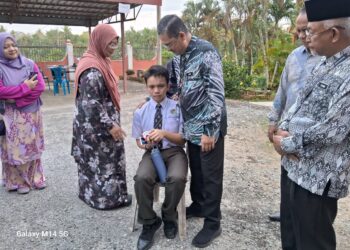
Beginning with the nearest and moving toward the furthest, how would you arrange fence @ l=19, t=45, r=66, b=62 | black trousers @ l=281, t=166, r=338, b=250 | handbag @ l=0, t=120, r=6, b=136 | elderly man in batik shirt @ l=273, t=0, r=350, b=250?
A: 1. elderly man in batik shirt @ l=273, t=0, r=350, b=250
2. black trousers @ l=281, t=166, r=338, b=250
3. handbag @ l=0, t=120, r=6, b=136
4. fence @ l=19, t=45, r=66, b=62

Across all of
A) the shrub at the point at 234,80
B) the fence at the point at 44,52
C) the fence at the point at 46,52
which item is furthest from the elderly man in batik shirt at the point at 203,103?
the fence at the point at 44,52

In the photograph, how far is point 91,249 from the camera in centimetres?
250

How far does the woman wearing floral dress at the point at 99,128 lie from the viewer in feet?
9.04

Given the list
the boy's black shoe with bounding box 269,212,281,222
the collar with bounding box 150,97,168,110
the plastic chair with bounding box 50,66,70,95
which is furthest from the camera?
the plastic chair with bounding box 50,66,70,95

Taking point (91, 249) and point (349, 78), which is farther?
point (91, 249)

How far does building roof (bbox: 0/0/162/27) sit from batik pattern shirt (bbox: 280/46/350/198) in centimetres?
793

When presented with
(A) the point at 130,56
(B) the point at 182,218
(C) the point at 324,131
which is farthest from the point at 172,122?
(A) the point at 130,56

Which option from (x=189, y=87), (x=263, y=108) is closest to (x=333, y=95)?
(x=189, y=87)

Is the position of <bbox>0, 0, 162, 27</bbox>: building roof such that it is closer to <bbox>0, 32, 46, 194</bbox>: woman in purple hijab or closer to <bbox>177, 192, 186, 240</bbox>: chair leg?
<bbox>0, 32, 46, 194</bbox>: woman in purple hijab

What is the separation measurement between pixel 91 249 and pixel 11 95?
170 cm

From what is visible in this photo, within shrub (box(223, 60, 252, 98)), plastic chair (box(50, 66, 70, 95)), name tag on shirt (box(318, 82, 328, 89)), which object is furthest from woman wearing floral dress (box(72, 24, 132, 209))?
plastic chair (box(50, 66, 70, 95))

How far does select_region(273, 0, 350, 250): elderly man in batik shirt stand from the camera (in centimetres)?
141

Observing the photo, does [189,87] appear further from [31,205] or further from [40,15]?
[40,15]

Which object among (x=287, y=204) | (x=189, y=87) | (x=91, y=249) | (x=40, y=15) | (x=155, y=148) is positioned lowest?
(x=91, y=249)
